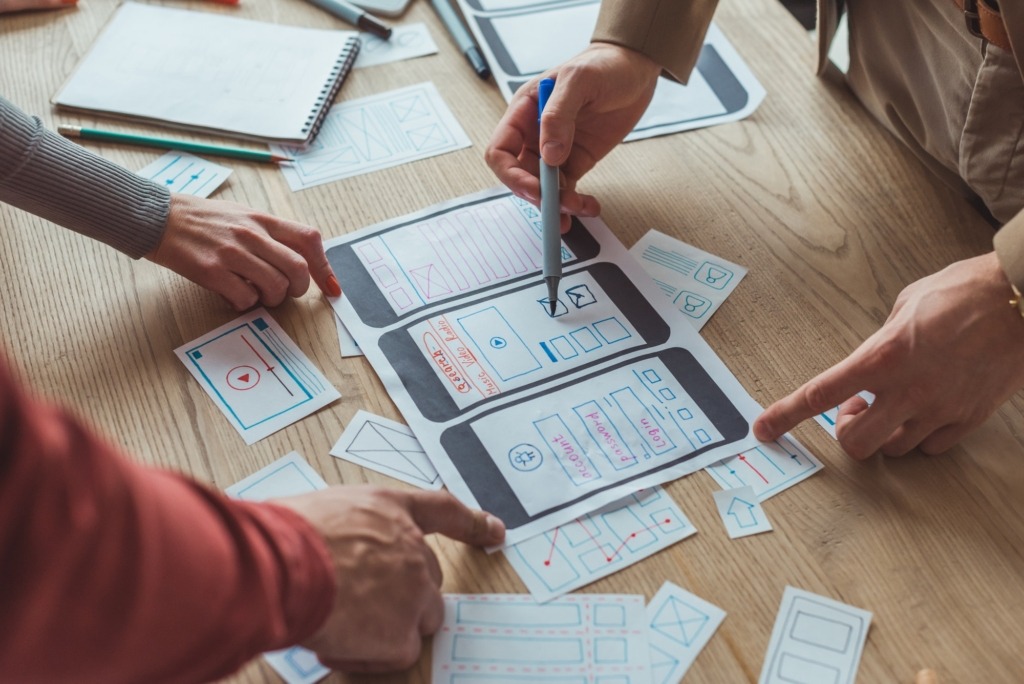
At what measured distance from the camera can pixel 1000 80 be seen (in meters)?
0.97

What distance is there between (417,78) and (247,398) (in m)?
0.57

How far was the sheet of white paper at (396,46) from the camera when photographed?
1292 mm

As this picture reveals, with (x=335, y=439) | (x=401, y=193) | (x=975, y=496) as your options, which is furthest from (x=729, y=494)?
(x=401, y=193)

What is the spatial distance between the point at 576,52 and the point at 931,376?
27.0 inches

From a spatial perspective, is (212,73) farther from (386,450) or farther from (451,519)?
(451,519)

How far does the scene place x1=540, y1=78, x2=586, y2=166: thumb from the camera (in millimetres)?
1030

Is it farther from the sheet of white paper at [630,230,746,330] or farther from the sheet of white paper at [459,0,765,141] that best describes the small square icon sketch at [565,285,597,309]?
the sheet of white paper at [459,0,765,141]

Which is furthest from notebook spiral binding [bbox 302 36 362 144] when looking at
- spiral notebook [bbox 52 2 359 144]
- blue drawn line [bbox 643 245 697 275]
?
blue drawn line [bbox 643 245 697 275]

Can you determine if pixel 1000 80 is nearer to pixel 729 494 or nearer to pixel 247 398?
pixel 729 494

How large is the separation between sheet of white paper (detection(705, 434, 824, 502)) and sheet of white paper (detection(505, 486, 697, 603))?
0.06 meters

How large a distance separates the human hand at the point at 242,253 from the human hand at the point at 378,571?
303 millimetres

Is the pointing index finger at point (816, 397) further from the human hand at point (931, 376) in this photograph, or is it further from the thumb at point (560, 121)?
the thumb at point (560, 121)

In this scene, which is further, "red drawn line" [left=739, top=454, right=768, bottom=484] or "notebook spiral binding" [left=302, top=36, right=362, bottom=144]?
"notebook spiral binding" [left=302, top=36, right=362, bottom=144]

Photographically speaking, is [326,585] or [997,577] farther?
[997,577]
